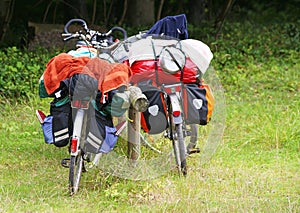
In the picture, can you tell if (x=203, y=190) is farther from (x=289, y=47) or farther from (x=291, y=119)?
(x=289, y=47)

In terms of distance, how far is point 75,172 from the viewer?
534 cm

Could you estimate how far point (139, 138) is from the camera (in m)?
5.65

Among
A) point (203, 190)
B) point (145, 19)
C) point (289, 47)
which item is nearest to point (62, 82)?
point (203, 190)

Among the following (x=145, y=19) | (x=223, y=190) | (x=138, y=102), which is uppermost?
(x=138, y=102)

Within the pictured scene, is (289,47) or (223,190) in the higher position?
(223,190)

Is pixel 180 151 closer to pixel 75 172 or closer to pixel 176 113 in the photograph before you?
pixel 176 113

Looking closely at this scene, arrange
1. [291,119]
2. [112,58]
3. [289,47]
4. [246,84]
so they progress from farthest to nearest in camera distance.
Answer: [289,47]
[246,84]
[291,119]
[112,58]

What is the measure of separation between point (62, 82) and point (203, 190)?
1.31 metres

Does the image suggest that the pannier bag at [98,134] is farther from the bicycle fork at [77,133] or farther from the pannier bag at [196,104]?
the pannier bag at [196,104]

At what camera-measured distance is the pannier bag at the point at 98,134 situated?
16.8 feet

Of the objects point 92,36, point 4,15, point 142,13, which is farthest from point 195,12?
point 92,36

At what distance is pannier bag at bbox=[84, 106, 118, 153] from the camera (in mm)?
5109

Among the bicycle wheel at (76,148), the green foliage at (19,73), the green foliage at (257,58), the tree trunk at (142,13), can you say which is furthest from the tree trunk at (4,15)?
the bicycle wheel at (76,148)

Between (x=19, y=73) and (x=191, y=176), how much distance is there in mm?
4010
